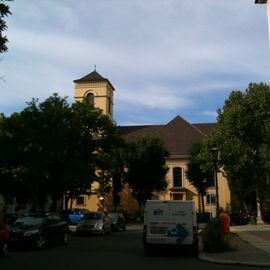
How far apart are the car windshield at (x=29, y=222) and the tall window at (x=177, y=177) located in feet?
191

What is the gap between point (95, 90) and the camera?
9012 centimetres

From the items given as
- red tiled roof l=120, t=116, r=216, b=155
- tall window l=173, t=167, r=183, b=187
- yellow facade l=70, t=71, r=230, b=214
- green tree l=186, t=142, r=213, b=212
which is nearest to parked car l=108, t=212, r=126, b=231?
green tree l=186, t=142, r=213, b=212

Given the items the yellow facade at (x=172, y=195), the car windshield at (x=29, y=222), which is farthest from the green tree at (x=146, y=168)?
the car windshield at (x=29, y=222)

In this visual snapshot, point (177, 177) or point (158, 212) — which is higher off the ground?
point (177, 177)

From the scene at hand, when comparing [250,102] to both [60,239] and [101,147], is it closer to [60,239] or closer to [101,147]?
[101,147]

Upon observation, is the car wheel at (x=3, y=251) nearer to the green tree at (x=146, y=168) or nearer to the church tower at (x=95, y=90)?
the green tree at (x=146, y=168)

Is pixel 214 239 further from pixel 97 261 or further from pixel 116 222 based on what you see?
pixel 116 222

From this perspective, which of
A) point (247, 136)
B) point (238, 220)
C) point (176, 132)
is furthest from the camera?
point (176, 132)

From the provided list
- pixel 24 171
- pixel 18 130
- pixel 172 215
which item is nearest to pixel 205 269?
pixel 172 215

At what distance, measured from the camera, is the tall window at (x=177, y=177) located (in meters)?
81.5

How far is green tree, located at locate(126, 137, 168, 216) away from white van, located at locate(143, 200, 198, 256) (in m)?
44.2

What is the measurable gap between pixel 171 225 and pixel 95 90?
71.6 meters

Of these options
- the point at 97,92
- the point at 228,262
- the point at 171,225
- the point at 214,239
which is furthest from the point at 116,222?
the point at 97,92

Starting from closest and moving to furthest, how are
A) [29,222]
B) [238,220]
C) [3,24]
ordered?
[3,24], [29,222], [238,220]
